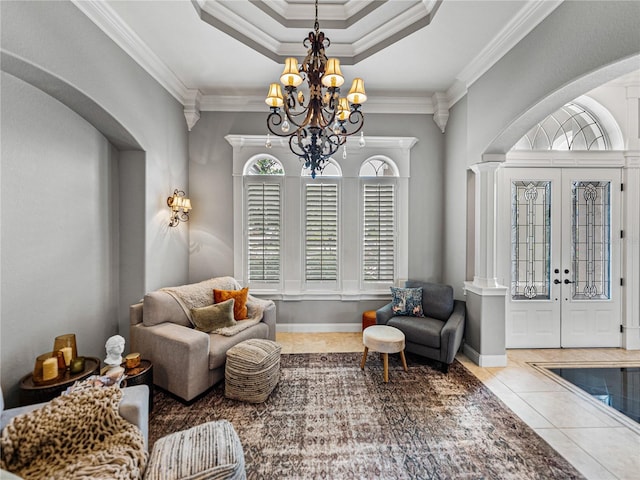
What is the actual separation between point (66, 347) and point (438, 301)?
376cm

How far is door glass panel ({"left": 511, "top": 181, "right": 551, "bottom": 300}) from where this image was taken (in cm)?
381

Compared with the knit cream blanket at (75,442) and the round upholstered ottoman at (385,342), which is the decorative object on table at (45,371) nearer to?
the knit cream blanket at (75,442)

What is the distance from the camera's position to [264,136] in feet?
13.8

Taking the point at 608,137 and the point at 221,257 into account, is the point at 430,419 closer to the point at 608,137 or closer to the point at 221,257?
the point at 221,257

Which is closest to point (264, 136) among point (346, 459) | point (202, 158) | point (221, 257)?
point (202, 158)

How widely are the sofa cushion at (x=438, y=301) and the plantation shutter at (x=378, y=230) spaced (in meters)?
0.68

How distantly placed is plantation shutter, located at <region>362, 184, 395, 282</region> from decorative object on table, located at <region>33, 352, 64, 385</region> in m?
3.47

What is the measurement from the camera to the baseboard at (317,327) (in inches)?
173

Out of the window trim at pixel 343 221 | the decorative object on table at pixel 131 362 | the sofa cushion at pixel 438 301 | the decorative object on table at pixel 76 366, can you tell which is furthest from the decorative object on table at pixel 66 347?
the sofa cushion at pixel 438 301

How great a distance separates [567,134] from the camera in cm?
381

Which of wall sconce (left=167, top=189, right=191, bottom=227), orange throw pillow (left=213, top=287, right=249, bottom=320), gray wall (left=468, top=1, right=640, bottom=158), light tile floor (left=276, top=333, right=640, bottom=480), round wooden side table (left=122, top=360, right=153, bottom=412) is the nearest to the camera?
gray wall (left=468, top=1, right=640, bottom=158)

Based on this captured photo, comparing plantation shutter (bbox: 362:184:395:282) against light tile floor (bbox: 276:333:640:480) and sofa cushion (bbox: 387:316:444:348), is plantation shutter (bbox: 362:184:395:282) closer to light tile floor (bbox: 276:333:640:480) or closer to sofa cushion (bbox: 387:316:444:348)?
sofa cushion (bbox: 387:316:444:348)

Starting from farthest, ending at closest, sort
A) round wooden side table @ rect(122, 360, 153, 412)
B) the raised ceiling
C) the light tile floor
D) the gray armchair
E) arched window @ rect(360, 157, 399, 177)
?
arched window @ rect(360, 157, 399, 177), the gray armchair, the raised ceiling, round wooden side table @ rect(122, 360, 153, 412), the light tile floor

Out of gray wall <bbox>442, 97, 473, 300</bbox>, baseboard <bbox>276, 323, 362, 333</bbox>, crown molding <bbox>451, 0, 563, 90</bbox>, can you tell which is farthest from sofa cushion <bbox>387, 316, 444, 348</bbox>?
crown molding <bbox>451, 0, 563, 90</bbox>
